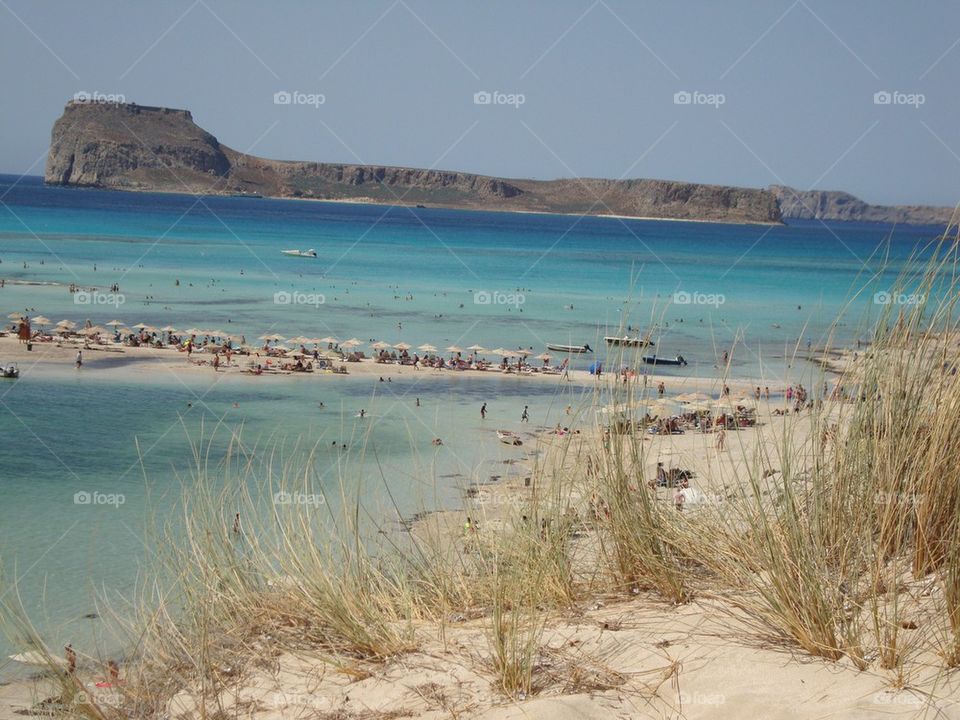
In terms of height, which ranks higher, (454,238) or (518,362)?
(454,238)

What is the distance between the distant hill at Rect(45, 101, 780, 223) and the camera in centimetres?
15850

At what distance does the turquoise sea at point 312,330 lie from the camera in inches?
393

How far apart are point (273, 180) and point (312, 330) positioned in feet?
558

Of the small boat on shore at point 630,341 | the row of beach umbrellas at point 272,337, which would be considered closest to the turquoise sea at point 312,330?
the small boat on shore at point 630,341

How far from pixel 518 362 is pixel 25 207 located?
8189 cm

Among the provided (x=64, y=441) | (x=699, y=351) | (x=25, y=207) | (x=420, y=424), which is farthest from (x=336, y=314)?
(x=25, y=207)

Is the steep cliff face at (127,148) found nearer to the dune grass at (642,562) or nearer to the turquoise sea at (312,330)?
the turquoise sea at (312,330)

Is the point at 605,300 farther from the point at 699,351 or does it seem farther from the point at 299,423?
the point at 299,423

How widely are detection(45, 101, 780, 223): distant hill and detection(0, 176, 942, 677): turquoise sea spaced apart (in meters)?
72.3

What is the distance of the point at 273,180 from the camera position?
635ft

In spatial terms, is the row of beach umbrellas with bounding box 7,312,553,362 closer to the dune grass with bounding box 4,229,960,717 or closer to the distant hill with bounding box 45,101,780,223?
the dune grass with bounding box 4,229,960,717

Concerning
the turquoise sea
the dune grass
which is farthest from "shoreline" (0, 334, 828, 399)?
the dune grass

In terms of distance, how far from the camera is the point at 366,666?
11.9 feet

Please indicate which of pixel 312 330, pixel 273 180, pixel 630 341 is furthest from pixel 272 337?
pixel 273 180
